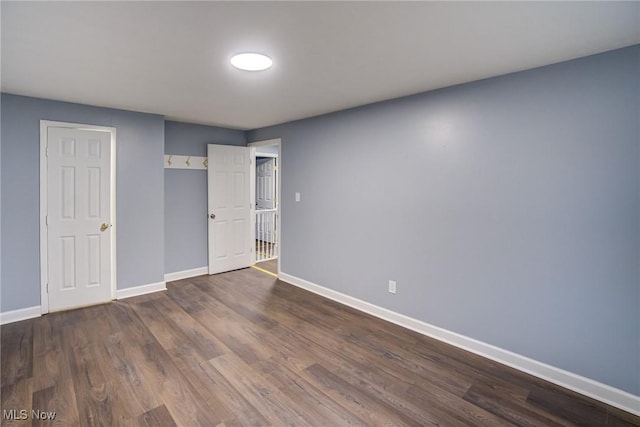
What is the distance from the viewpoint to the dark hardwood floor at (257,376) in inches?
79.0

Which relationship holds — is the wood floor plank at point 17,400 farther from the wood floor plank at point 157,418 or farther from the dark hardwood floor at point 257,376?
the wood floor plank at point 157,418

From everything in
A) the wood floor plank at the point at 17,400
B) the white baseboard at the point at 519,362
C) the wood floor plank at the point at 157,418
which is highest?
the white baseboard at the point at 519,362

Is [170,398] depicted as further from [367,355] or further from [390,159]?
[390,159]

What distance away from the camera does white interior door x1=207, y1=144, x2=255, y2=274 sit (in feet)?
16.4

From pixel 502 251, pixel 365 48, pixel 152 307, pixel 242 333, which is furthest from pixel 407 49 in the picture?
pixel 152 307

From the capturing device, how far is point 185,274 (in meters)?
4.86

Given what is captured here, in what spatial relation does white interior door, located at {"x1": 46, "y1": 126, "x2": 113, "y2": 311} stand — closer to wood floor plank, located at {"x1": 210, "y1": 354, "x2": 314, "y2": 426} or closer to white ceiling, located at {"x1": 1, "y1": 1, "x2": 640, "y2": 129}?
white ceiling, located at {"x1": 1, "y1": 1, "x2": 640, "y2": 129}

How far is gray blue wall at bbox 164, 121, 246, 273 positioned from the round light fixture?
2.75 meters

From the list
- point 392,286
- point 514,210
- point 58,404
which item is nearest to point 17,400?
point 58,404

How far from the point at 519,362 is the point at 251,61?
3.18 meters

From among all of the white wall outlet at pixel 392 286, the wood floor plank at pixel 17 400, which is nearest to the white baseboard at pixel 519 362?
the white wall outlet at pixel 392 286

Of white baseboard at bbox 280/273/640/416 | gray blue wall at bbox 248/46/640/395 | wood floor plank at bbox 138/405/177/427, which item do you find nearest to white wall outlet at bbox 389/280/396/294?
gray blue wall at bbox 248/46/640/395

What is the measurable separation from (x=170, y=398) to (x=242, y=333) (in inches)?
38.9

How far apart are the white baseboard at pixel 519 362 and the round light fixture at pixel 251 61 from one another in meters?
2.73
